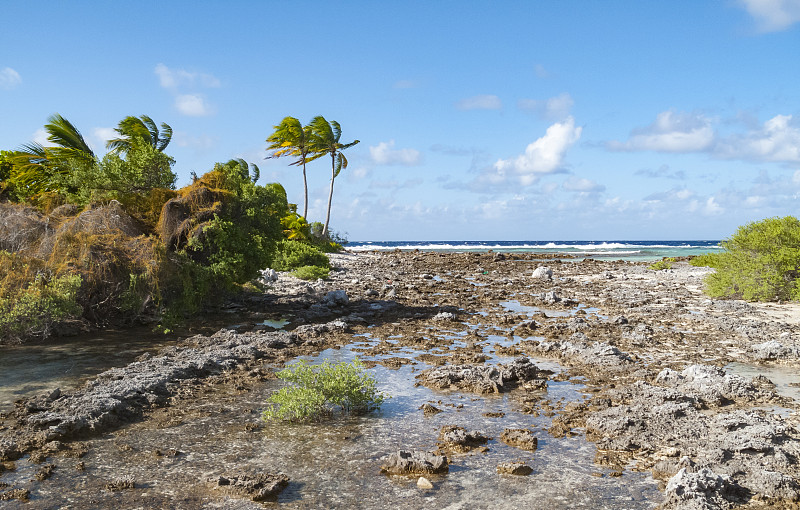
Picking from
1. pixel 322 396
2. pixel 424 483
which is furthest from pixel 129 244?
pixel 424 483

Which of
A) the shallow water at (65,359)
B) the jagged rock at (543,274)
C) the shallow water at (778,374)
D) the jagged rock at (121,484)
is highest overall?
the jagged rock at (543,274)

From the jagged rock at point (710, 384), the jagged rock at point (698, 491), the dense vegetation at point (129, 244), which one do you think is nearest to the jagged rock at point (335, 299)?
the dense vegetation at point (129, 244)

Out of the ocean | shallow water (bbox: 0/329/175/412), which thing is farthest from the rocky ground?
the ocean

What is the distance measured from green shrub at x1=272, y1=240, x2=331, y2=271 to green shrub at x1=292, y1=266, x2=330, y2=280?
1.66 metres

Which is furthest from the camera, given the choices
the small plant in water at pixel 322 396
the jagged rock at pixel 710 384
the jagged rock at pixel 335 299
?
the jagged rock at pixel 335 299

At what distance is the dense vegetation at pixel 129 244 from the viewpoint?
11.9 meters

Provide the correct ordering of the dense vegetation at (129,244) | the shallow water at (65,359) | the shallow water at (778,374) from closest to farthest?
the shallow water at (778,374) < the shallow water at (65,359) < the dense vegetation at (129,244)

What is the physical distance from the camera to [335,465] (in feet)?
18.5

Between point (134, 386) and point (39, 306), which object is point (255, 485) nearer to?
point (134, 386)

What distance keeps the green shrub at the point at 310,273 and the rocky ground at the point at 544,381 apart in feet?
15.9

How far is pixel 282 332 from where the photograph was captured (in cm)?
1266

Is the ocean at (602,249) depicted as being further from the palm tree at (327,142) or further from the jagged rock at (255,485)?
the jagged rock at (255,485)

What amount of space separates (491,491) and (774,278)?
15660mm

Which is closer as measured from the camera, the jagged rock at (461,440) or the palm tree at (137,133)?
the jagged rock at (461,440)
